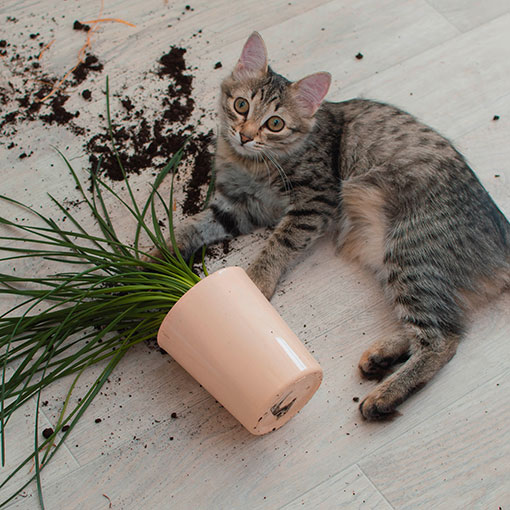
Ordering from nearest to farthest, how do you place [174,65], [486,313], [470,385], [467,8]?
[470,385], [486,313], [174,65], [467,8]

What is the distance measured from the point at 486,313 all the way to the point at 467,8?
57.2 inches

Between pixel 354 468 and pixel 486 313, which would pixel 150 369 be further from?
pixel 486 313

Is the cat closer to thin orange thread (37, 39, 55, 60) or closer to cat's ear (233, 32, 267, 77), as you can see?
cat's ear (233, 32, 267, 77)

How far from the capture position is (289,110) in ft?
6.22

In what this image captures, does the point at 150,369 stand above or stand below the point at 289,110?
below

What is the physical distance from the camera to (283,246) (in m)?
1.90

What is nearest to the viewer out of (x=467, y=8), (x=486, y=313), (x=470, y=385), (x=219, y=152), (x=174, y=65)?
(x=470, y=385)

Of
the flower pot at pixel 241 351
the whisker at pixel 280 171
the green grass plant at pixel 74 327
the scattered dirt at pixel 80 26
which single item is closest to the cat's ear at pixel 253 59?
the whisker at pixel 280 171

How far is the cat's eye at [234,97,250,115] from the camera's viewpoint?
1899mm

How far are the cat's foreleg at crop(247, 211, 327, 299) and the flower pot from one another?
0.28m

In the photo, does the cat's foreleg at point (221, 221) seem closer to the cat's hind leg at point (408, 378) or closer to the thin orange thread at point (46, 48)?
the cat's hind leg at point (408, 378)

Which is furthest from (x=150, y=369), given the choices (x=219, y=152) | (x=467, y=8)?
(x=467, y=8)

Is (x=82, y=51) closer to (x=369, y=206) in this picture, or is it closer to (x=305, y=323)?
(x=369, y=206)

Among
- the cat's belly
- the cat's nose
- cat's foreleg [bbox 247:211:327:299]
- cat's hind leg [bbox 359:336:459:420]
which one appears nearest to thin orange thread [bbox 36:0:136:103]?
the cat's nose
